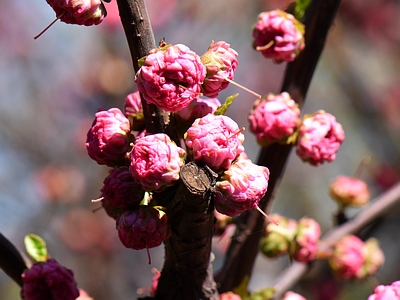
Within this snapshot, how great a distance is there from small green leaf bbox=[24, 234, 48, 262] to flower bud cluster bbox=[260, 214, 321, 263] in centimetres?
73

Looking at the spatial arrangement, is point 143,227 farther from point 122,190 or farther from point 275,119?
point 275,119

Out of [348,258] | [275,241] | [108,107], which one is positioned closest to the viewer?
[275,241]

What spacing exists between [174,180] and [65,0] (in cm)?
39

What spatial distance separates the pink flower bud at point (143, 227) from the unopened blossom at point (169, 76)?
0.71 feet

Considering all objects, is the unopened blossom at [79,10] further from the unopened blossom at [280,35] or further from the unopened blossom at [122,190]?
the unopened blossom at [280,35]

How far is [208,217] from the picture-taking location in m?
0.99

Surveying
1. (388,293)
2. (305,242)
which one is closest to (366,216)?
(305,242)

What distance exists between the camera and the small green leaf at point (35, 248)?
51.9 inches

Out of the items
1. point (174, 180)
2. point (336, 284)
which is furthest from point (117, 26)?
point (174, 180)

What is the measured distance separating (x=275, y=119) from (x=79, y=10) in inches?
24.0

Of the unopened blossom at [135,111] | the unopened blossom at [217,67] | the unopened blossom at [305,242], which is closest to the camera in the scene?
the unopened blossom at [217,67]

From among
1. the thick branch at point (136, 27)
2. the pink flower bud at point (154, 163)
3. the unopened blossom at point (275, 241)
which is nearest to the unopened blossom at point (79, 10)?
the thick branch at point (136, 27)

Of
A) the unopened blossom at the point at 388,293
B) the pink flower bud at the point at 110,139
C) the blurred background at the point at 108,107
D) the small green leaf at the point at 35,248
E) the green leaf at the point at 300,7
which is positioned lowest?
the blurred background at the point at 108,107

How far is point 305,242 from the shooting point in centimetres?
175
